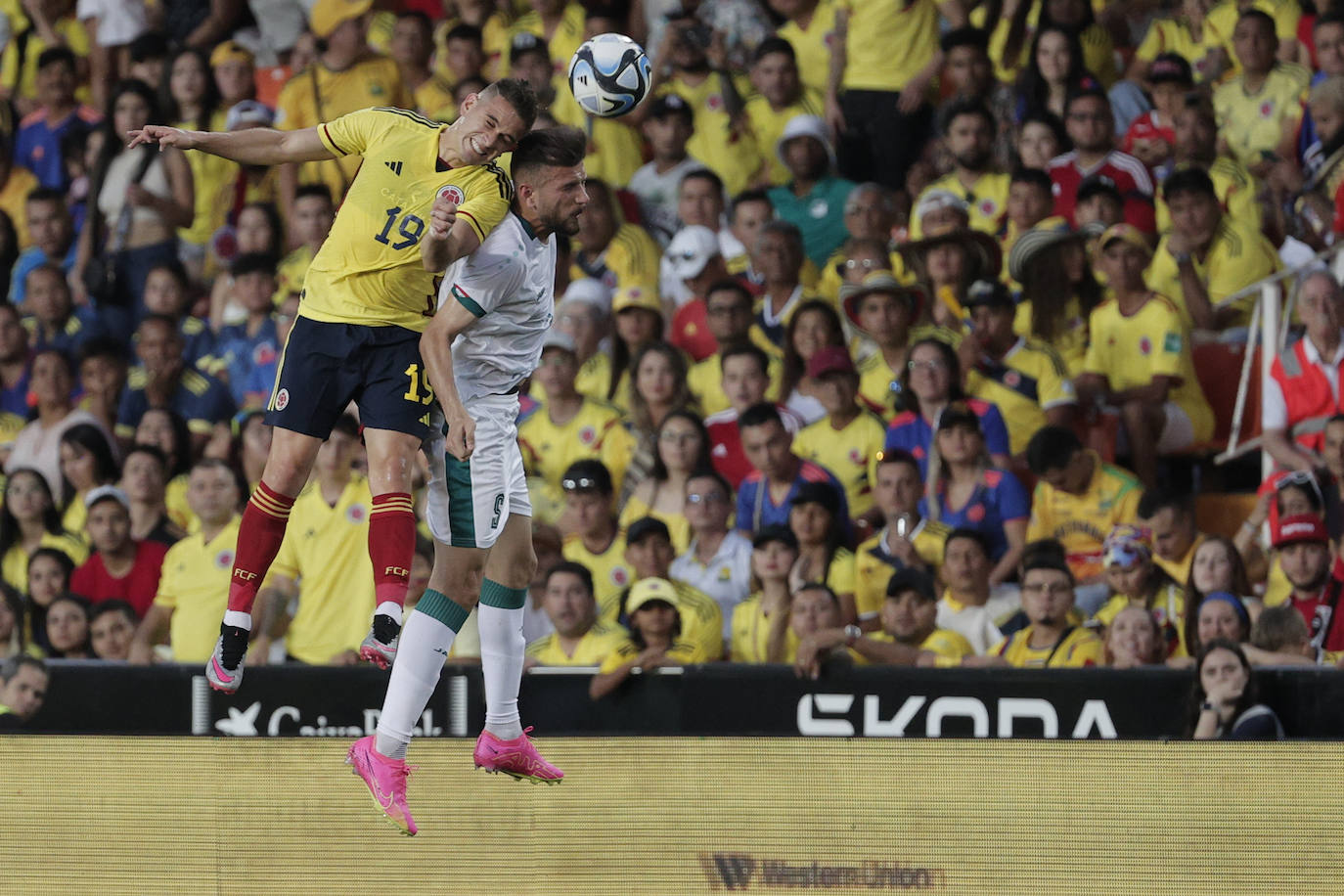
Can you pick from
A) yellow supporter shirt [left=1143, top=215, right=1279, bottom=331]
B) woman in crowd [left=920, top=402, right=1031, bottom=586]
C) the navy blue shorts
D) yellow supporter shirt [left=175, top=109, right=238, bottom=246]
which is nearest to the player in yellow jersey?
the navy blue shorts

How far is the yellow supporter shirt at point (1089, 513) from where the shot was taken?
1027 centimetres

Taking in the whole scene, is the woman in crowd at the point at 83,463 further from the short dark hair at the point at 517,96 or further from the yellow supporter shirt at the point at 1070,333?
the short dark hair at the point at 517,96

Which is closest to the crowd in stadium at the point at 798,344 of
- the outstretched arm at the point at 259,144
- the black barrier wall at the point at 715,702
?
the black barrier wall at the point at 715,702

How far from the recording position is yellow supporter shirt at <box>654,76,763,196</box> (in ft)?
43.4

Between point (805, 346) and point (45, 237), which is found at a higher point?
point (45, 237)

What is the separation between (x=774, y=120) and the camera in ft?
43.5

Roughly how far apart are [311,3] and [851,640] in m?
7.62

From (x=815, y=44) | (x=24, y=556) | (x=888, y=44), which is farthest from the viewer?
(x=815, y=44)

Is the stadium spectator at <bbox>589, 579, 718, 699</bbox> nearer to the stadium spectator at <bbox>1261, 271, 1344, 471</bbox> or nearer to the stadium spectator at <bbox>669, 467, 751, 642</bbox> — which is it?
the stadium spectator at <bbox>669, 467, 751, 642</bbox>

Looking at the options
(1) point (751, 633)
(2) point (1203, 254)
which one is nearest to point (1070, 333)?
(2) point (1203, 254)

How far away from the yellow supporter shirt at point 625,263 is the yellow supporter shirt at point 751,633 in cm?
279

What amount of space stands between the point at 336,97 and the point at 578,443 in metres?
3.86

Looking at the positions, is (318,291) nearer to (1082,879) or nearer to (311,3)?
(1082,879)

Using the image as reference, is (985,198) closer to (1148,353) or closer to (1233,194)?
(1233,194)
